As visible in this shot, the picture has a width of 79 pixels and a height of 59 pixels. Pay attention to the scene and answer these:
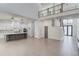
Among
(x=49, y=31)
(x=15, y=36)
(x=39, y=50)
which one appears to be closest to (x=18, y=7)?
(x=39, y=50)

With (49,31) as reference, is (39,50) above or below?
below

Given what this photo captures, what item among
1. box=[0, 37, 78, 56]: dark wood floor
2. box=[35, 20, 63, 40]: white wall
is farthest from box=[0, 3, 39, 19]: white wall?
box=[35, 20, 63, 40]: white wall

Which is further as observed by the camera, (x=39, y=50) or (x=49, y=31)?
(x=49, y=31)

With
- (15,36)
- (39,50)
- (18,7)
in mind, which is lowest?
(39,50)

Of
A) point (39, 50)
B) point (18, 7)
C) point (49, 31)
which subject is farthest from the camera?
point (49, 31)

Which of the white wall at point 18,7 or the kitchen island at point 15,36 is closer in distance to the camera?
the white wall at point 18,7

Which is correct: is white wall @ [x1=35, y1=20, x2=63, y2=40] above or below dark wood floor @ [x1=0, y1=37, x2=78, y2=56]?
above

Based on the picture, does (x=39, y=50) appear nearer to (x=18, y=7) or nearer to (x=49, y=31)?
(x=18, y=7)

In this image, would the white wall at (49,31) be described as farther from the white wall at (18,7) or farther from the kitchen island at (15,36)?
the white wall at (18,7)

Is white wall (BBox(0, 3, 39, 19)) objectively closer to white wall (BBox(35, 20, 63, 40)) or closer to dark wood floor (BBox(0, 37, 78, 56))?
dark wood floor (BBox(0, 37, 78, 56))

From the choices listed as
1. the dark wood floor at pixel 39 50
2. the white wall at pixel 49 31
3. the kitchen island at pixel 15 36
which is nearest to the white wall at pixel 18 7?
the dark wood floor at pixel 39 50

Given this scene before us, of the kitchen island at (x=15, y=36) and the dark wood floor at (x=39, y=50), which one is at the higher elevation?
the kitchen island at (x=15, y=36)

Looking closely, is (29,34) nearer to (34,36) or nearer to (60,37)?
(34,36)

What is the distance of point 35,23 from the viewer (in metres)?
10.9
